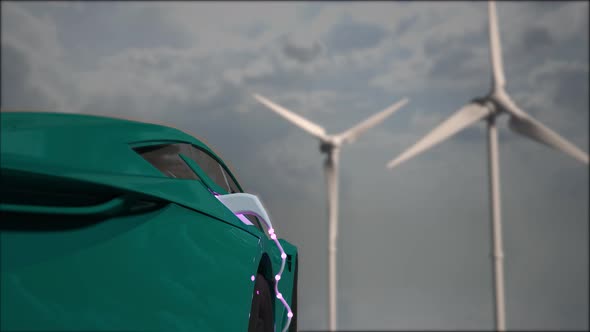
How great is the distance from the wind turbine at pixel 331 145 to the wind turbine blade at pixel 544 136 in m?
5.37

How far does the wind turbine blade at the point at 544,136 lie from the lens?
20141mm

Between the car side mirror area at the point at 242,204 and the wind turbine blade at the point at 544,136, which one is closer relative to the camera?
the car side mirror area at the point at 242,204

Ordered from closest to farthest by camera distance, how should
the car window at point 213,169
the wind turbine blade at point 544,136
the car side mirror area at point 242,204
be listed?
the car side mirror area at point 242,204 < the car window at point 213,169 < the wind turbine blade at point 544,136

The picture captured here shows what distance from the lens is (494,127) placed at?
22938 mm

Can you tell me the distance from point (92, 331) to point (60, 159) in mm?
476

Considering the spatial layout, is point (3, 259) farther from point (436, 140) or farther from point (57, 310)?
point (436, 140)

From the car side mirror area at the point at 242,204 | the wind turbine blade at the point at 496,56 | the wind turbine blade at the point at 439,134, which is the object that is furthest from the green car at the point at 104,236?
the wind turbine blade at the point at 496,56

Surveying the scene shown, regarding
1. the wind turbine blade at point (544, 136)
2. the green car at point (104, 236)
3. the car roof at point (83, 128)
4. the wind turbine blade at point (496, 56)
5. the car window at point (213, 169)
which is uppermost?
the wind turbine blade at point (496, 56)

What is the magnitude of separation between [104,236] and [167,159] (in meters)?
0.70

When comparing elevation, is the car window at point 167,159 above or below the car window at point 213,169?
below

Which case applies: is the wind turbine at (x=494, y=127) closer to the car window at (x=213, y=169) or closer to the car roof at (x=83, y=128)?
the car window at (x=213, y=169)

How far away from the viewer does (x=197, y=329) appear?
1837mm

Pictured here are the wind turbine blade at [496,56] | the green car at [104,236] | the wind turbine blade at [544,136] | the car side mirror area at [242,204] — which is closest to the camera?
the green car at [104,236]

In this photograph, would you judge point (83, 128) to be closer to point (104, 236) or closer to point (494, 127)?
point (104, 236)
